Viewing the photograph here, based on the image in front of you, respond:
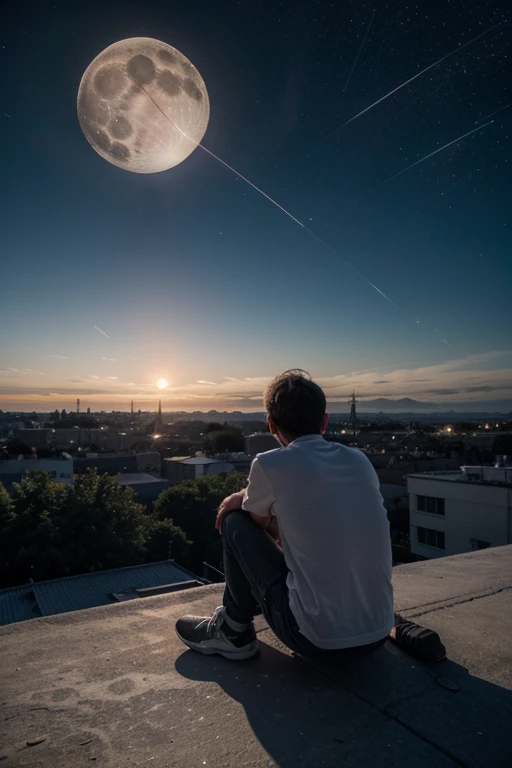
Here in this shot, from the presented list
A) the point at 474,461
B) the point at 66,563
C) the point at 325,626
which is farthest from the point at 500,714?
the point at 474,461

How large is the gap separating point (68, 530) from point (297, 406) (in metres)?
17.0

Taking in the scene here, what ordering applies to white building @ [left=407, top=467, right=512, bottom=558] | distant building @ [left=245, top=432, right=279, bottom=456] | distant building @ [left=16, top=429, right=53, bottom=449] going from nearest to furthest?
distant building @ [left=245, top=432, right=279, bottom=456], white building @ [left=407, top=467, right=512, bottom=558], distant building @ [left=16, top=429, right=53, bottom=449]

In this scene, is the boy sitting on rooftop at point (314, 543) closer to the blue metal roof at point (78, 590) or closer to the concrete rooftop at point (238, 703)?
the concrete rooftop at point (238, 703)

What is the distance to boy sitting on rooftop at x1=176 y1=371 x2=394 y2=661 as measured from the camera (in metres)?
1.49

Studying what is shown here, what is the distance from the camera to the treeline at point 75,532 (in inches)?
611

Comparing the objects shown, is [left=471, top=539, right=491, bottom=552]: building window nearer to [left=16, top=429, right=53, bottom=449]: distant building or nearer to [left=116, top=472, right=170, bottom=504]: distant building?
[left=116, top=472, right=170, bottom=504]: distant building

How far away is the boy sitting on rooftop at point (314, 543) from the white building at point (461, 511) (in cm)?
1868

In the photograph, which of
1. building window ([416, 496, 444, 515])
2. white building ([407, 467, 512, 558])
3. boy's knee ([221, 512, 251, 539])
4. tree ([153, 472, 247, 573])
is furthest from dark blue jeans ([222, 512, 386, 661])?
building window ([416, 496, 444, 515])

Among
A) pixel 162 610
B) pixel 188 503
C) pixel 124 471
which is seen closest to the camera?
pixel 162 610

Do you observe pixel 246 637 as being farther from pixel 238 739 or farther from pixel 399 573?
pixel 399 573

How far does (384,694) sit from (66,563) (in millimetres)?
16434

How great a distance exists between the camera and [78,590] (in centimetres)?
1209

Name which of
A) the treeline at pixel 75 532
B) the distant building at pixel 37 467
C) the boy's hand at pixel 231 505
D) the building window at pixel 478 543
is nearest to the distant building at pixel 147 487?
the distant building at pixel 37 467

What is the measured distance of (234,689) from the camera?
160 cm
